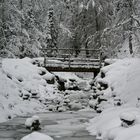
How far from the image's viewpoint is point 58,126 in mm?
16562

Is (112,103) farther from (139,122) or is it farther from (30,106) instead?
(139,122)

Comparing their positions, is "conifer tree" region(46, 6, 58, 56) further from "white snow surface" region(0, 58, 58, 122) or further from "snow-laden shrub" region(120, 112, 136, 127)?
"snow-laden shrub" region(120, 112, 136, 127)

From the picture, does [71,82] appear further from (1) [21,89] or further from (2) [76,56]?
(1) [21,89]

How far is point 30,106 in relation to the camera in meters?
21.8

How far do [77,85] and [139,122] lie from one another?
74.4ft

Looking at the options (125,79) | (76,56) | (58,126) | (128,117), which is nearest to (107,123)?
(128,117)

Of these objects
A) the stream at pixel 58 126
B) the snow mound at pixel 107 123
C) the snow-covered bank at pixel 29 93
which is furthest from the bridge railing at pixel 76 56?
the snow mound at pixel 107 123

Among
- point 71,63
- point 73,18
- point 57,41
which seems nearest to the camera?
point 71,63

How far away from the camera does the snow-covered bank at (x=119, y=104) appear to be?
12508 mm

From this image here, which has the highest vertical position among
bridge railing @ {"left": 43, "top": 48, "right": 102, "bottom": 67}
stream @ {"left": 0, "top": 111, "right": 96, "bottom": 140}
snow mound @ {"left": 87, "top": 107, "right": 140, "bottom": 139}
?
bridge railing @ {"left": 43, "top": 48, "right": 102, "bottom": 67}

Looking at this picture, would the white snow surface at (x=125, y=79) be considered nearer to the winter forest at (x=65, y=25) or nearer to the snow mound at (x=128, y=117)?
the winter forest at (x=65, y=25)

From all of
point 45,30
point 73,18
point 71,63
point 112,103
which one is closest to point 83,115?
point 112,103

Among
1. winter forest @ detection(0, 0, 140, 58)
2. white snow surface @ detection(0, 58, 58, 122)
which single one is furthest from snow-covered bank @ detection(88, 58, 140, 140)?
winter forest @ detection(0, 0, 140, 58)

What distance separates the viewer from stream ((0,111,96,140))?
14.4m
